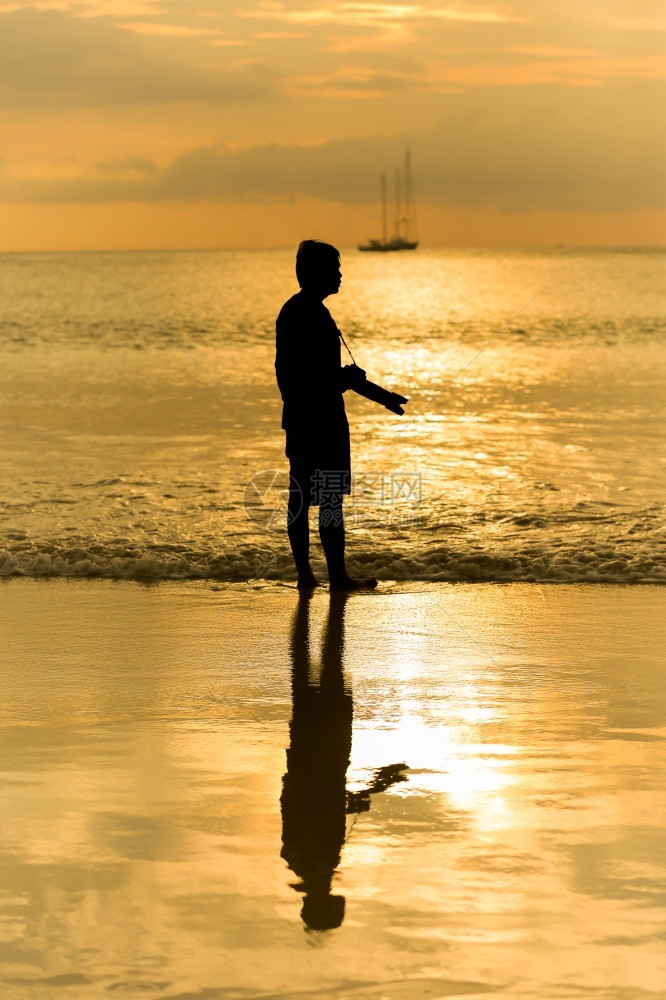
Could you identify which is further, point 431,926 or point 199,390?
point 199,390

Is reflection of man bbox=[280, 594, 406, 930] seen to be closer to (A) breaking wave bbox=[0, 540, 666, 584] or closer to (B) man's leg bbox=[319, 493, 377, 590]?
(B) man's leg bbox=[319, 493, 377, 590]

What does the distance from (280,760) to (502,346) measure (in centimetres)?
3024

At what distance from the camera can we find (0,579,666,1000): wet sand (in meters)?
3.06

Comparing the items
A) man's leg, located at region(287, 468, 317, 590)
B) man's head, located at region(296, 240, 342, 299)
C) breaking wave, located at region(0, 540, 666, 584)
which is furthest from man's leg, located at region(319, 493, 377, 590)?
man's head, located at region(296, 240, 342, 299)

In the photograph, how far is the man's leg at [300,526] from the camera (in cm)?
705

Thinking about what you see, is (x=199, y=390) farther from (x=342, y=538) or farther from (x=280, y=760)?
(x=280, y=760)

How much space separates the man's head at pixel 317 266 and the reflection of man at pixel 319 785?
2.08 m

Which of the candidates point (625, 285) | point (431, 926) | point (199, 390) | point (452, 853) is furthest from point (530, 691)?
point (625, 285)

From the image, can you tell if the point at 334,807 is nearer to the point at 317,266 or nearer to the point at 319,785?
the point at 319,785

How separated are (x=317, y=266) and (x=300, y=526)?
1.47 m

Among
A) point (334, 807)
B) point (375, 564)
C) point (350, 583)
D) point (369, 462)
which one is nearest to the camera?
point (334, 807)

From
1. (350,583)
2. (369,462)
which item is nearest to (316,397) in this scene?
(350,583)

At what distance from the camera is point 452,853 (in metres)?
3.61

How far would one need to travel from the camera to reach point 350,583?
7.21 meters
